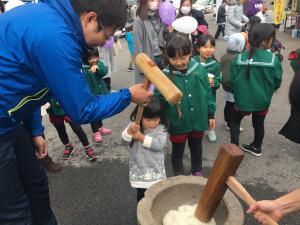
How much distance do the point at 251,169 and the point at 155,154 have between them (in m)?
1.55

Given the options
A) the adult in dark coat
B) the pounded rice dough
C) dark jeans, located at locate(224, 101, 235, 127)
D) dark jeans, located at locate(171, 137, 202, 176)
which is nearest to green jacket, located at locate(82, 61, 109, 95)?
dark jeans, located at locate(171, 137, 202, 176)

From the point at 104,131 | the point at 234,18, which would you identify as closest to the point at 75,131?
the point at 104,131

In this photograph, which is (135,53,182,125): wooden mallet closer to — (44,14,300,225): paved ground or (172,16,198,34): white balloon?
(44,14,300,225): paved ground

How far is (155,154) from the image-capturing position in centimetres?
274

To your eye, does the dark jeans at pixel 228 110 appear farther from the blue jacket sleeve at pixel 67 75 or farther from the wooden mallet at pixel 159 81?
the blue jacket sleeve at pixel 67 75

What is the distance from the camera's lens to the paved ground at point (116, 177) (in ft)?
10.6

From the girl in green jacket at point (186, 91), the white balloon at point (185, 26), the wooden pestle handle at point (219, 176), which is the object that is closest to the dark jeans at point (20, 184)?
the wooden pestle handle at point (219, 176)

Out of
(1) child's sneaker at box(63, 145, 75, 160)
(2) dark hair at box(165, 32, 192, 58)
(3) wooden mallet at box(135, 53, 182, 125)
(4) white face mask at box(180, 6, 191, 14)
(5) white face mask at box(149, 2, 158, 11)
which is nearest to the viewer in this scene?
(3) wooden mallet at box(135, 53, 182, 125)

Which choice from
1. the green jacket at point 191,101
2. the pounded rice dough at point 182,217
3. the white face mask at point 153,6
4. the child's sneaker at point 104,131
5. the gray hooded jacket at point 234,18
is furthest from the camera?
the gray hooded jacket at point 234,18

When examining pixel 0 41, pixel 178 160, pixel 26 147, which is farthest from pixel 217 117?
pixel 0 41

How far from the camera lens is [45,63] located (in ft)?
5.36

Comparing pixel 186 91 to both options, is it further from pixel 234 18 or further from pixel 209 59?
pixel 234 18

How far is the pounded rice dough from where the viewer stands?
2.02 meters

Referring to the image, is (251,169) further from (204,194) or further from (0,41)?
(0,41)
